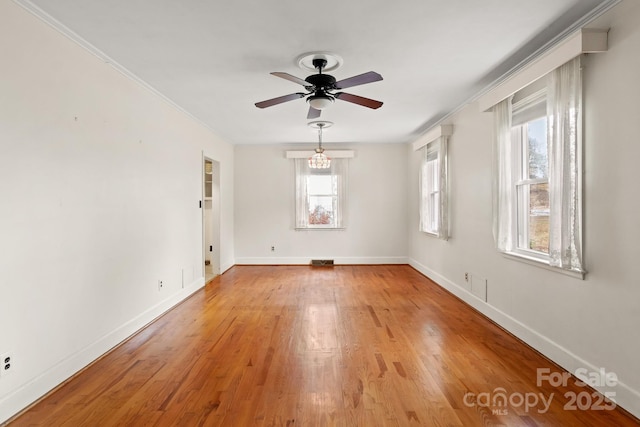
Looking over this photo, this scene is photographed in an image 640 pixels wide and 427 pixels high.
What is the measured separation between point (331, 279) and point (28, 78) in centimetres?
468

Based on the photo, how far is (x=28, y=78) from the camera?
216 cm

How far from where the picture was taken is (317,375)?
2512mm

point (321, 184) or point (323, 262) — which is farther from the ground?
point (321, 184)

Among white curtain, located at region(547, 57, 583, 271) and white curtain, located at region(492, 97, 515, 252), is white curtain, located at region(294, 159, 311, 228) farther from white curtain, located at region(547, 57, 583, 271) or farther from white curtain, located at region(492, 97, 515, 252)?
white curtain, located at region(547, 57, 583, 271)

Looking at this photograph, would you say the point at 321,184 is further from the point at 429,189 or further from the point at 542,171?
the point at 542,171

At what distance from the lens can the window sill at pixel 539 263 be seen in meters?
2.46

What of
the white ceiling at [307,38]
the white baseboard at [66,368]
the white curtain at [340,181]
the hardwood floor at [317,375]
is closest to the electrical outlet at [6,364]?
the white baseboard at [66,368]

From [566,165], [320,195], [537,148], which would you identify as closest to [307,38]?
[566,165]

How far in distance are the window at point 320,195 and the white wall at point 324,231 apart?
0.53 ft

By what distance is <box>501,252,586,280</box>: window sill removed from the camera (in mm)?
2457

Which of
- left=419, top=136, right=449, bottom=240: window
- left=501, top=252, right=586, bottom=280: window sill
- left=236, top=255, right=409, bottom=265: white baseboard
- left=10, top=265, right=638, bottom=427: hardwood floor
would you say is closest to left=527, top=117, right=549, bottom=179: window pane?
left=501, top=252, right=586, bottom=280: window sill

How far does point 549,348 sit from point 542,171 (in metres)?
1.52

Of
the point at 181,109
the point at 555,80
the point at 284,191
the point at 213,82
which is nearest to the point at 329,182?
the point at 284,191

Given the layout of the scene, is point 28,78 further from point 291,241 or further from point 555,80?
point 291,241
